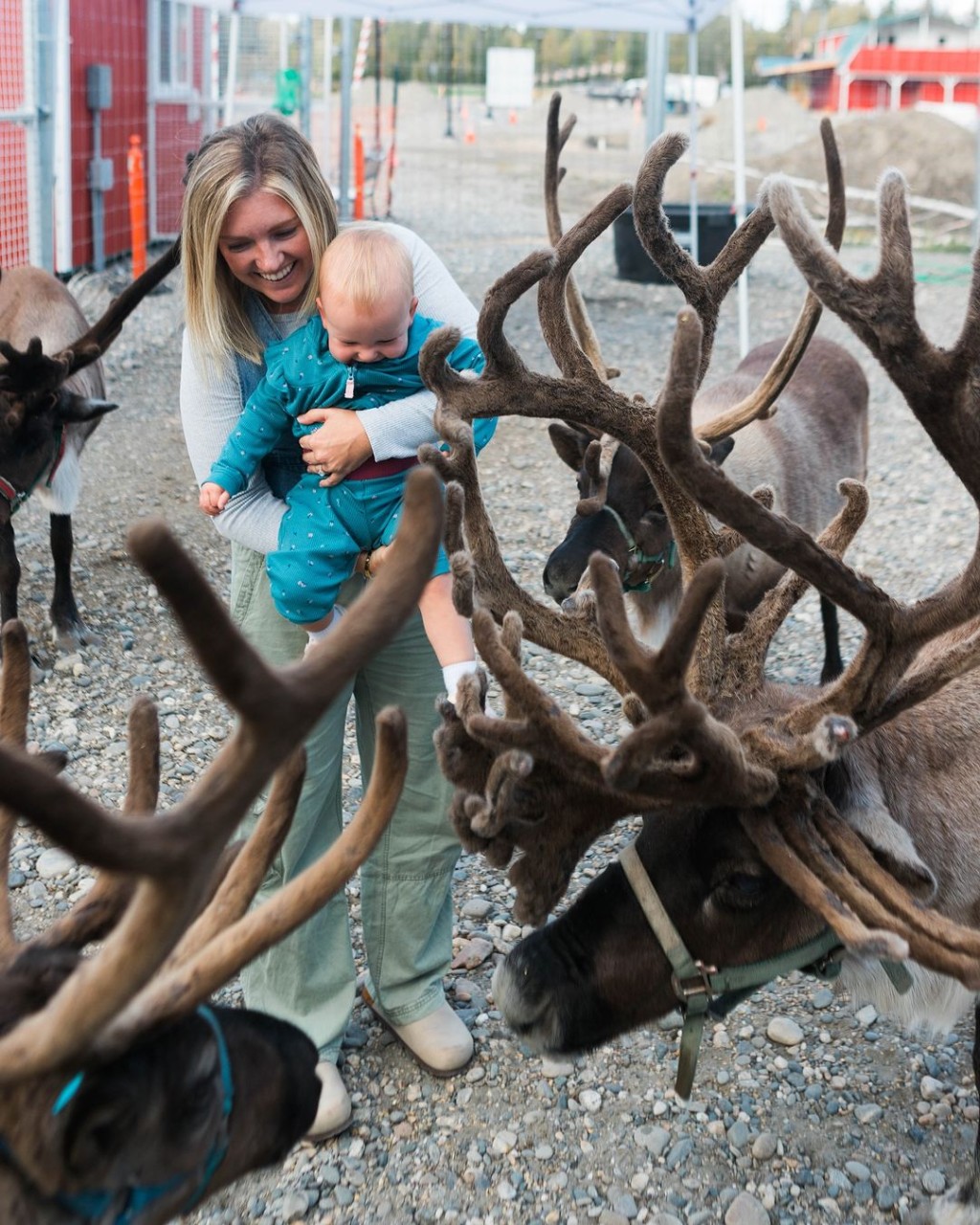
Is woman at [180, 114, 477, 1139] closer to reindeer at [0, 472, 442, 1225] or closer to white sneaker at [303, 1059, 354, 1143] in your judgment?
white sneaker at [303, 1059, 354, 1143]

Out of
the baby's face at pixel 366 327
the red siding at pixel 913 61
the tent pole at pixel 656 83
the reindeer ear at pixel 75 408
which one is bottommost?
the reindeer ear at pixel 75 408

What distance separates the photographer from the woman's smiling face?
259 centimetres

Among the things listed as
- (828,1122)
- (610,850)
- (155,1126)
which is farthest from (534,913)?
(610,850)

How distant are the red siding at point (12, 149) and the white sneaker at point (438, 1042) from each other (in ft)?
24.3

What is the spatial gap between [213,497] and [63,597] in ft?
10.0

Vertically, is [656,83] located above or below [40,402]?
above

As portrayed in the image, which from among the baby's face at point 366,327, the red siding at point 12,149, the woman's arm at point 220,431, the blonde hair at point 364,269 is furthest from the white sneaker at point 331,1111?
the red siding at point 12,149

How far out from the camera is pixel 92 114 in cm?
1254

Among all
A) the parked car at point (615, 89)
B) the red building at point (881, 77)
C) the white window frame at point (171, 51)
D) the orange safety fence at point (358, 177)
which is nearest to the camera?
the white window frame at point (171, 51)

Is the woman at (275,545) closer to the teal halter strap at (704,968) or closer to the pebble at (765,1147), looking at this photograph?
the pebble at (765,1147)

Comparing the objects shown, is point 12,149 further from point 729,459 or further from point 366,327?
point 366,327

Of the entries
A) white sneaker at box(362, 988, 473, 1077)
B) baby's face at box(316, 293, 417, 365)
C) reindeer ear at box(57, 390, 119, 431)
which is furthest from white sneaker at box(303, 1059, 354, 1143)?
reindeer ear at box(57, 390, 119, 431)

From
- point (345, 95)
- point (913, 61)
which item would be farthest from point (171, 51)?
point (913, 61)

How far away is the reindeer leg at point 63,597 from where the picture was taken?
5.41 metres
